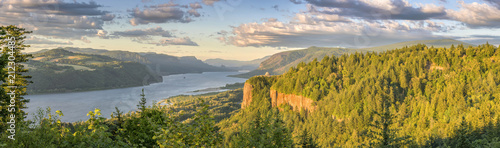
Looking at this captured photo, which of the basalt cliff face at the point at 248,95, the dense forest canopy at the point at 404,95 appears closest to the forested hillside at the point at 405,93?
the dense forest canopy at the point at 404,95

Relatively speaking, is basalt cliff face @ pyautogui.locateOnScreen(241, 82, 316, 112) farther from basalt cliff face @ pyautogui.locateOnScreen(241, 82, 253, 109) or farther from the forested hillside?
the forested hillside

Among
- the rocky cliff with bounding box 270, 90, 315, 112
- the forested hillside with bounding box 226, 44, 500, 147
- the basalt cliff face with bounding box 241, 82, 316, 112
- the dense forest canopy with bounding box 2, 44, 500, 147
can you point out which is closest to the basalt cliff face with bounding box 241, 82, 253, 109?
the basalt cliff face with bounding box 241, 82, 316, 112

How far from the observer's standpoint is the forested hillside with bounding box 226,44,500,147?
92000 mm

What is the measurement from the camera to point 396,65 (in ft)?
458

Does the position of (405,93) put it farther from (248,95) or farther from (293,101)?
(248,95)

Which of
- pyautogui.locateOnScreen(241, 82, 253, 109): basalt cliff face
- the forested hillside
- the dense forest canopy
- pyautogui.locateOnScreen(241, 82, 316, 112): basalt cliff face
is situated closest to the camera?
the dense forest canopy

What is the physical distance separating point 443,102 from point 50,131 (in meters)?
122

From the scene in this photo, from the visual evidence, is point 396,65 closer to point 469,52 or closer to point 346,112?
point 469,52

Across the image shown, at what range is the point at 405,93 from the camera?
5044 inches

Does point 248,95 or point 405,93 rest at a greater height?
point 405,93

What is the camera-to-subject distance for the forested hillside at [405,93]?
9200 cm

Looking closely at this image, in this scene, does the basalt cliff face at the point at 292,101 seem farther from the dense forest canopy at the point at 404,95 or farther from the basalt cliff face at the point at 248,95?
the dense forest canopy at the point at 404,95

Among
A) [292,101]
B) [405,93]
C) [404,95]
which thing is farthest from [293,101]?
[405,93]

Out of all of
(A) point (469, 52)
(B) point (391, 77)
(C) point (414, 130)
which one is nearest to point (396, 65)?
(B) point (391, 77)
